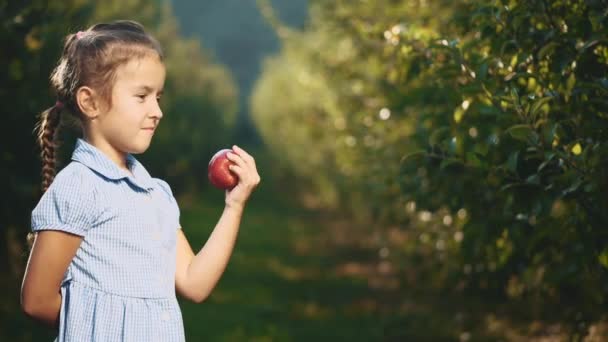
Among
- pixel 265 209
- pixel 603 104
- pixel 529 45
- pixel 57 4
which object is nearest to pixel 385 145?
pixel 57 4

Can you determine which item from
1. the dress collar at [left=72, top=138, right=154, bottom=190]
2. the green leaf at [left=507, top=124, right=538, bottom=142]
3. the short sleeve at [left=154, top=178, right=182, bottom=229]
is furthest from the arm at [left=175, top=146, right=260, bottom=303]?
the green leaf at [left=507, top=124, right=538, bottom=142]

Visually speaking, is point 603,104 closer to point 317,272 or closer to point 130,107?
point 130,107

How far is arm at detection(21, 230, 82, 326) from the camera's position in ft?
7.74

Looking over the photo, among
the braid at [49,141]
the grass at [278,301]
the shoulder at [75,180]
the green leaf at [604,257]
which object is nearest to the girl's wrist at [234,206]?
the shoulder at [75,180]

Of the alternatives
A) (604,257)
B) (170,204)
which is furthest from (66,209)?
(604,257)

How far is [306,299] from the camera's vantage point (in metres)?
9.41

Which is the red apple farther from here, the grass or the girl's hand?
the grass

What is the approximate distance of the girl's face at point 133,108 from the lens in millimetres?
2547

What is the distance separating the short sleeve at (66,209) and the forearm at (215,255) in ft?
1.46

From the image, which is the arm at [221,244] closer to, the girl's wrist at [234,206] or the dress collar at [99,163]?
the girl's wrist at [234,206]

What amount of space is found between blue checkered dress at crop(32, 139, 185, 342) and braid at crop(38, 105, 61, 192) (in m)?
0.23

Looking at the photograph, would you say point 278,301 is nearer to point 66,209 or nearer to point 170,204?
point 170,204

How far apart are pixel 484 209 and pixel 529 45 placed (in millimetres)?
1215

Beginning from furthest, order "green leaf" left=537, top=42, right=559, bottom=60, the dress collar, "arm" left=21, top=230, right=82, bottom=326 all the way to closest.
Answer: "green leaf" left=537, top=42, right=559, bottom=60
the dress collar
"arm" left=21, top=230, right=82, bottom=326
